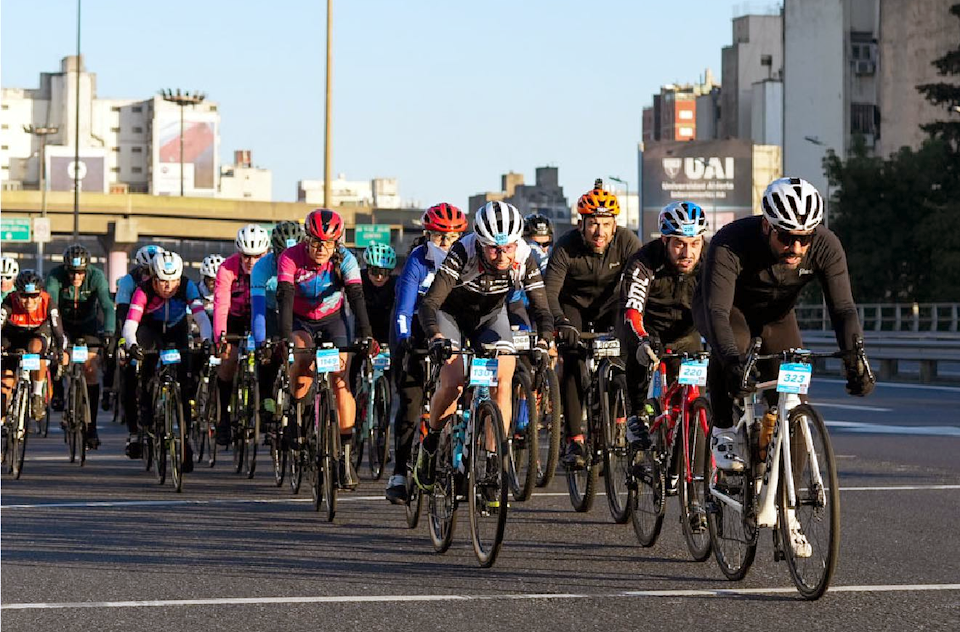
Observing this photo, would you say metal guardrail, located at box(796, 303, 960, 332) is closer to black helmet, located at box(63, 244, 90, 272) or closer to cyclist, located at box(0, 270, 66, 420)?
black helmet, located at box(63, 244, 90, 272)

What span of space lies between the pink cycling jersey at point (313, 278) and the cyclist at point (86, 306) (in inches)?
156

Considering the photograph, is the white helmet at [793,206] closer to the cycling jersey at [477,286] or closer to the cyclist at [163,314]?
the cycling jersey at [477,286]

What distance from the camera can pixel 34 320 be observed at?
A: 17.2m

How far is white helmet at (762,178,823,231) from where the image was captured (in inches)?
344

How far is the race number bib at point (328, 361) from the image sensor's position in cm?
1259

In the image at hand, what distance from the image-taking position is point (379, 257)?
17.1 m

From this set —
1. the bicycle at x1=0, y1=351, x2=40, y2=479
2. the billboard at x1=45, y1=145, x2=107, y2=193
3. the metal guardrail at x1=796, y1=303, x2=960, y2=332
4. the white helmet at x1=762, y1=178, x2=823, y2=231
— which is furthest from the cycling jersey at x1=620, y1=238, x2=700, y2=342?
the billboard at x1=45, y1=145, x2=107, y2=193

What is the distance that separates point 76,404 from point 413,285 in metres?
6.10

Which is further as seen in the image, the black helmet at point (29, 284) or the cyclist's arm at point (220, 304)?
the black helmet at point (29, 284)

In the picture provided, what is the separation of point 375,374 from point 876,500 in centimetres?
457

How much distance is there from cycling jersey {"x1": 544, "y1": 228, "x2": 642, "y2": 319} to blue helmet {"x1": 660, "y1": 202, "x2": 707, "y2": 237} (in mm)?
1944

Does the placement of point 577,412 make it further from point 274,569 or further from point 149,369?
point 149,369

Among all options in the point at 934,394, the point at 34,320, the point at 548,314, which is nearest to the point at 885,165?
the point at 934,394

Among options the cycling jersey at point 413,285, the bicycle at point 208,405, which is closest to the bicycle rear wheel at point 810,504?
the cycling jersey at point 413,285
